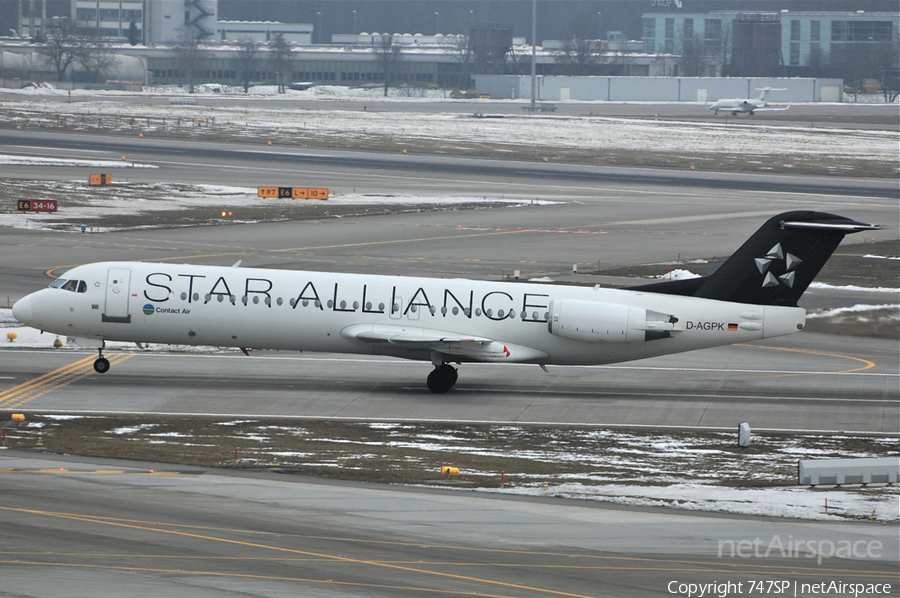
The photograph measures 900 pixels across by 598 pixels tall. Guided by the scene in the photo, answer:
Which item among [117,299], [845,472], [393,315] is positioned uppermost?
[117,299]

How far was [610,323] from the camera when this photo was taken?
3550 cm

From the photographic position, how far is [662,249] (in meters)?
66.0

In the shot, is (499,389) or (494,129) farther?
(494,129)

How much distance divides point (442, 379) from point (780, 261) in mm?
11490

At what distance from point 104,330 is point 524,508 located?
61.2 feet

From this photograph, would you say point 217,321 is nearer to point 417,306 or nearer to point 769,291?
point 417,306

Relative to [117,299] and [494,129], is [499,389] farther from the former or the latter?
[494,129]

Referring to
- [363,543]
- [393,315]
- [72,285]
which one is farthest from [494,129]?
[363,543]

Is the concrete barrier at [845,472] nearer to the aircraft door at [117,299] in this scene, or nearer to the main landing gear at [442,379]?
the main landing gear at [442,379]

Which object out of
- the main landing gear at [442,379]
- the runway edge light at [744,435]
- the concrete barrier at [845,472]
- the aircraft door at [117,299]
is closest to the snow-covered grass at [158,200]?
the aircraft door at [117,299]

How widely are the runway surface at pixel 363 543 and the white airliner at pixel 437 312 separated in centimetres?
1056

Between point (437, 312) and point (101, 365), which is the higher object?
point (437, 312)
